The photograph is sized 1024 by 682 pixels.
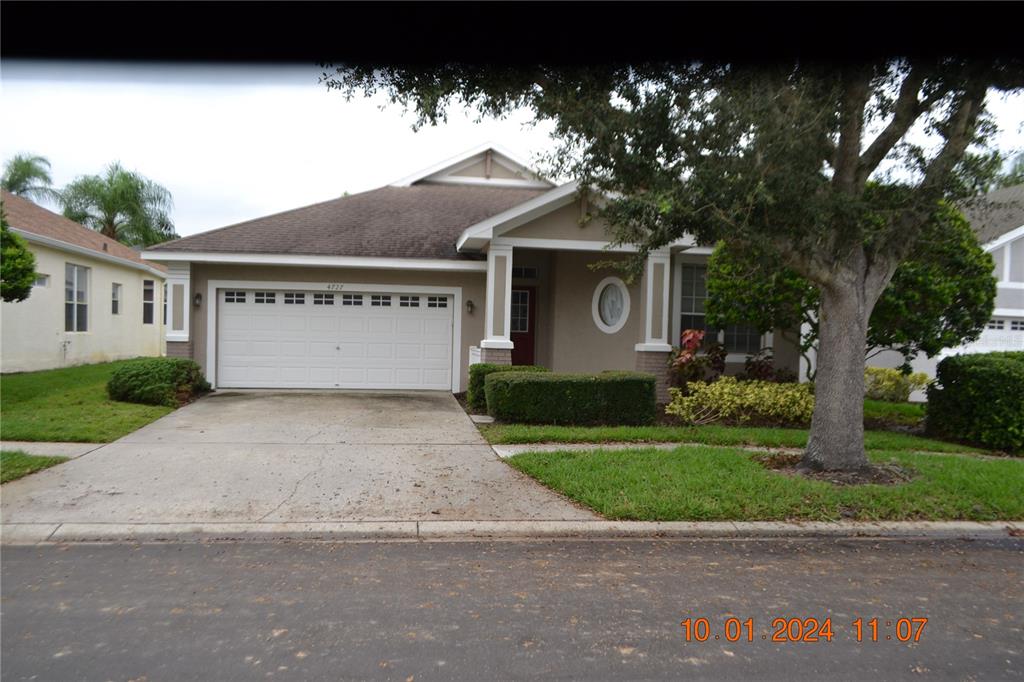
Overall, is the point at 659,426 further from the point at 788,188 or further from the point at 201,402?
the point at 201,402

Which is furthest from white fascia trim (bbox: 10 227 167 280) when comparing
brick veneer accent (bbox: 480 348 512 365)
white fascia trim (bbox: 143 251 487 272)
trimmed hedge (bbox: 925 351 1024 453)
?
trimmed hedge (bbox: 925 351 1024 453)

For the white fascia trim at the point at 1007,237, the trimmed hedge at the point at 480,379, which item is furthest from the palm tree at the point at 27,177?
the white fascia trim at the point at 1007,237

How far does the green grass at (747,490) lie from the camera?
662 cm

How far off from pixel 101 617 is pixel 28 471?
4282 mm

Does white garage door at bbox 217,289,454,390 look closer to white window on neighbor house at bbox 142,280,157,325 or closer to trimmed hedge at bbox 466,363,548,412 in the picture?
trimmed hedge at bbox 466,363,548,412

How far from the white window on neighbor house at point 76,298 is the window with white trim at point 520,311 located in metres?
11.9

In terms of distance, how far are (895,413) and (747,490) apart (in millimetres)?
7923

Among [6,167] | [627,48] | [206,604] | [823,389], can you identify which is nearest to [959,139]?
[823,389]

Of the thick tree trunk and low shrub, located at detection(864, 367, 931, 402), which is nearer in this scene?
the thick tree trunk

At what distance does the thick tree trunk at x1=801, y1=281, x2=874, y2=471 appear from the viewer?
7.95m

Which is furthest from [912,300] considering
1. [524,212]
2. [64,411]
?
[64,411]

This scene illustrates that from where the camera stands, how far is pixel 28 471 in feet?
24.7

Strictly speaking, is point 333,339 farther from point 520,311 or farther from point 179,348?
point 520,311

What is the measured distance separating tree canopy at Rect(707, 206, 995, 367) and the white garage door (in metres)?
6.31
